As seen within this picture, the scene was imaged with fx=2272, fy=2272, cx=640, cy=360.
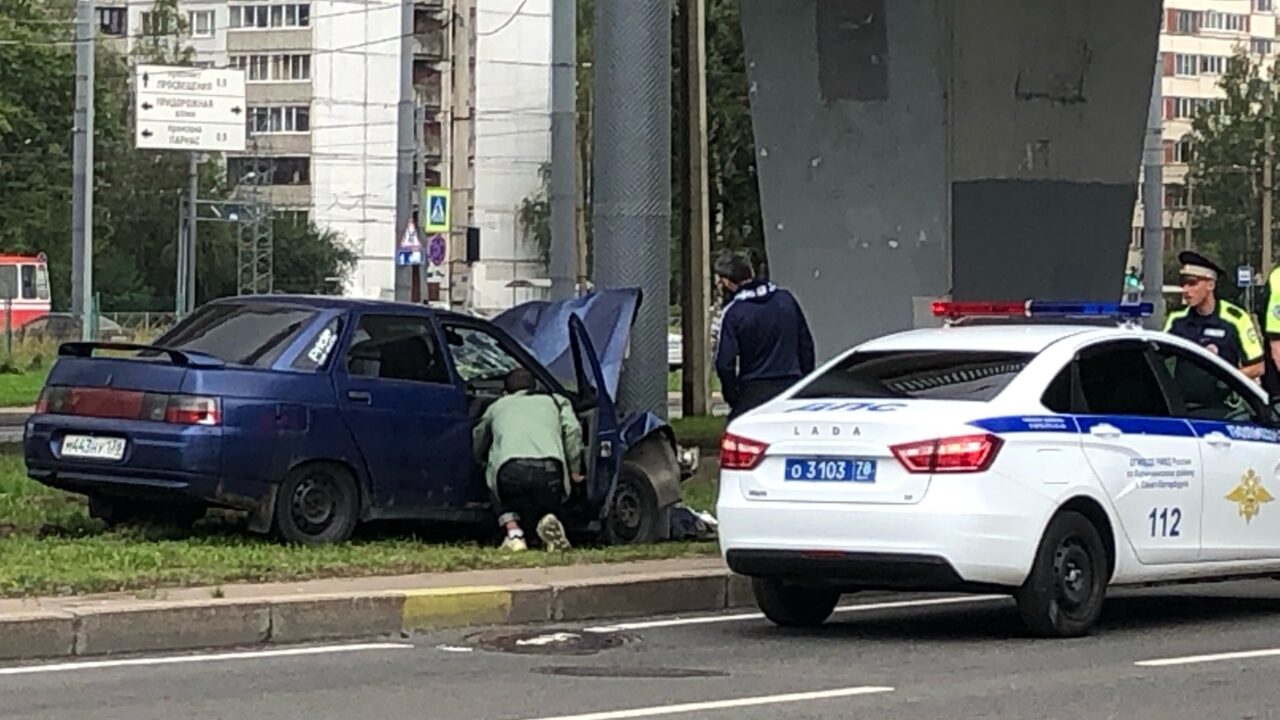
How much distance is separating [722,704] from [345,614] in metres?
2.82

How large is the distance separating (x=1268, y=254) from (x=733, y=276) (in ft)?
181

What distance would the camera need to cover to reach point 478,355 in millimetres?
14211

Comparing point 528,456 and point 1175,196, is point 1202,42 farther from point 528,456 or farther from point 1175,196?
point 528,456

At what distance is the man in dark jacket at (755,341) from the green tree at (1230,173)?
6486 centimetres

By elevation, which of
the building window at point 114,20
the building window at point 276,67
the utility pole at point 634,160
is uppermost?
the building window at point 114,20

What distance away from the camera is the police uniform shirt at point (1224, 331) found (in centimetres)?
1437

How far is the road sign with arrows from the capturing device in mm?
59312

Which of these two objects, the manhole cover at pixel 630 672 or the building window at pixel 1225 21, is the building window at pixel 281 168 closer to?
the building window at pixel 1225 21

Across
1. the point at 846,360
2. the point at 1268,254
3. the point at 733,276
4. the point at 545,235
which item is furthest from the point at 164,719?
the point at 545,235

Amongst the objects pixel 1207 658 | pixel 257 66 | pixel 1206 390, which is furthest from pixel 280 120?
pixel 1207 658

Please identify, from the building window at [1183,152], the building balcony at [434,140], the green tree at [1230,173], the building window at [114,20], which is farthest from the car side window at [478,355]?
the building balcony at [434,140]

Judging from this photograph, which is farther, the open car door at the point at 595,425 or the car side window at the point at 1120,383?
the open car door at the point at 595,425

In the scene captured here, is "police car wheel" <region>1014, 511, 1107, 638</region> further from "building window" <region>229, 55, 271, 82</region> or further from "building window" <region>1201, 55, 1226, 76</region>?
"building window" <region>1201, 55, 1226, 76</region>

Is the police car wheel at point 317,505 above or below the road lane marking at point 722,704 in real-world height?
above
